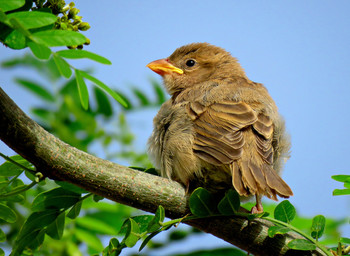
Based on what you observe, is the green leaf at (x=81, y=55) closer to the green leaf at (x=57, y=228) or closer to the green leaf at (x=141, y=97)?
the green leaf at (x=57, y=228)

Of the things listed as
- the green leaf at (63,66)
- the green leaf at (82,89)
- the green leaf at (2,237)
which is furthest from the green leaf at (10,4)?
the green leaf at (2,237)

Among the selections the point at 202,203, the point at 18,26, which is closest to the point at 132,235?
the point at 202,203

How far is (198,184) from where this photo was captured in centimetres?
381

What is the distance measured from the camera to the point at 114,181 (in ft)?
9.62

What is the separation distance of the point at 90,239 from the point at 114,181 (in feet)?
1.92

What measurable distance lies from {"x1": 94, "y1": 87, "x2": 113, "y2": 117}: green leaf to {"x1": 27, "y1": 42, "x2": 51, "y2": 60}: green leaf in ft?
4.92

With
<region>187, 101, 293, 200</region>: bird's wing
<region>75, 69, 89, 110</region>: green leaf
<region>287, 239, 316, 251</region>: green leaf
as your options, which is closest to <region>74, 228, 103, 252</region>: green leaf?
<region>187, 101, 293, 200</region>: bird's wing

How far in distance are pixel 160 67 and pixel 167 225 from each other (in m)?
3.12

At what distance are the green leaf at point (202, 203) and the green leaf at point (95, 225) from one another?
2.24ft

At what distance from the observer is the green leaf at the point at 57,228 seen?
3.10 m

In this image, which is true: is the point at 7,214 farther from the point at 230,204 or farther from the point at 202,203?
the point at 230,204

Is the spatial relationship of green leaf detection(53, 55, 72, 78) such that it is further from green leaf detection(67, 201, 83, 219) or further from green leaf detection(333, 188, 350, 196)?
green leaf detection(333, 188, 350, 196)

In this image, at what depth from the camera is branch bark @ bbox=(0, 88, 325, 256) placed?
258cm

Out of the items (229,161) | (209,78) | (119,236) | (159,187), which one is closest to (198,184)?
(229,161)
